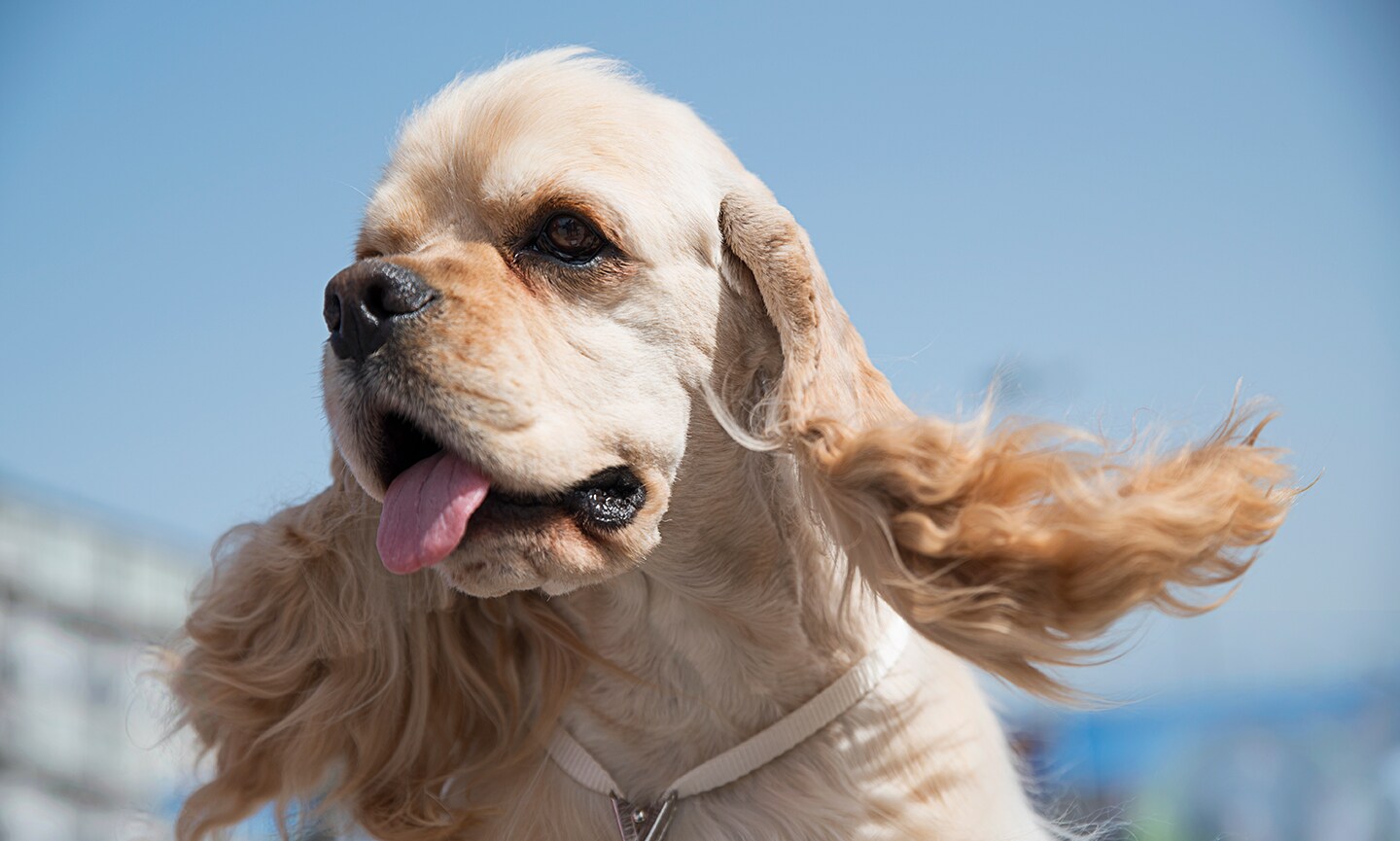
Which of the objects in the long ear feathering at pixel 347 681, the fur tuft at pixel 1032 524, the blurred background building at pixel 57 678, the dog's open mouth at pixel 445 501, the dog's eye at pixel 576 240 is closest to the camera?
the fur tuft at pixel 1032 524

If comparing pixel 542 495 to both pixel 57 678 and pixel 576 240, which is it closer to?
pixel 576 240

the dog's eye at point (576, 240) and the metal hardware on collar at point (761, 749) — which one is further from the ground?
the dog's eye at point (576, 240)

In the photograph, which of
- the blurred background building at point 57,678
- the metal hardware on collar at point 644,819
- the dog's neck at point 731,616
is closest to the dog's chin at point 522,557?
the dog's neck at point 731,616

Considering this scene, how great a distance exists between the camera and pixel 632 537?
6.27 feet

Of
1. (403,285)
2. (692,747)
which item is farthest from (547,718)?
(403,285)

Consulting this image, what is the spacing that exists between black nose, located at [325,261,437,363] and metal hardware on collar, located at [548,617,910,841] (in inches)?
38.7

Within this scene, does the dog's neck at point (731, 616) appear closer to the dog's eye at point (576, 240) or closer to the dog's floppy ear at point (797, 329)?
the dog's floppy ear at point (797, 329)

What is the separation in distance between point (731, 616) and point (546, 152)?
915 mm

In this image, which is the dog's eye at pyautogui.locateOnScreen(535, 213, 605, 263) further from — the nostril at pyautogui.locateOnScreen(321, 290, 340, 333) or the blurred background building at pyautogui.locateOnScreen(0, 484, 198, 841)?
the blurred background building at pyautogui.locateOnScreen(0, 484, 198, 841)

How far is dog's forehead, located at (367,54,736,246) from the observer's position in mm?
1967

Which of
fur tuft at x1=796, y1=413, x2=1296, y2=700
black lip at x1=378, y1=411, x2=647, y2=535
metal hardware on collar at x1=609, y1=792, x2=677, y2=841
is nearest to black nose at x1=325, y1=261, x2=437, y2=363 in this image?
black lip at x1=378, y1=411, x2=647, y2=535

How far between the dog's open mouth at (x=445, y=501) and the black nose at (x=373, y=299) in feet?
0.44

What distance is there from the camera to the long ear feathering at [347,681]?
240 centimetres

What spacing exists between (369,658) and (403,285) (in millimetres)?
1049
